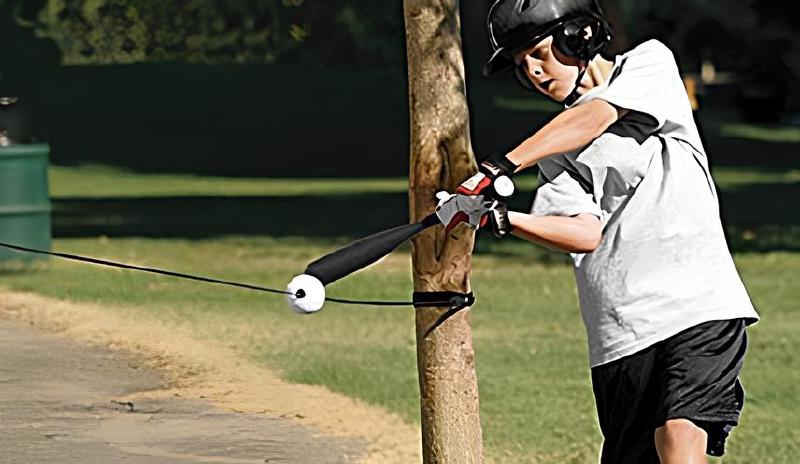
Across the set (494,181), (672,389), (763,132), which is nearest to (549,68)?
(494,181)

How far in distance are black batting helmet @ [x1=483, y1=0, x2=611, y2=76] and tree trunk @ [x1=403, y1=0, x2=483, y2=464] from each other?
96.7 inches

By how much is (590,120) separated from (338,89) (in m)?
43.0

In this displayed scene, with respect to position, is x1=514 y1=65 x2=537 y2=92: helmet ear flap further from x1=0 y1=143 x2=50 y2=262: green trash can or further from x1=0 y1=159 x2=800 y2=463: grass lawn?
x1=0 y1=143 x2=50 y2=262: green trash can

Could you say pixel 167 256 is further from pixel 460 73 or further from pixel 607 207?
pixel 607 207

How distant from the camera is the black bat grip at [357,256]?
4.83 meters

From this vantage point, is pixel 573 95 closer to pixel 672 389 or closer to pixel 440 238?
pixel 672 389

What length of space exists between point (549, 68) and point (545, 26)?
0.14 metres

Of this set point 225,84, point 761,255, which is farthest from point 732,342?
point 225,84

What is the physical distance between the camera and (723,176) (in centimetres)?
3556

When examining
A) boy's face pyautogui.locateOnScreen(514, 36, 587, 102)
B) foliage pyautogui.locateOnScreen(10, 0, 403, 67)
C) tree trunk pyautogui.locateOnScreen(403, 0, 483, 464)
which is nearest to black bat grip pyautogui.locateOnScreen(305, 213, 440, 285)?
boy's face pyautogui.locateOnScreen(514, 36, 587, 102)

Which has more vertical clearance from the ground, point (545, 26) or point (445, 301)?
point (545, 26)

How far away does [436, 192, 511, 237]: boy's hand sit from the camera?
472 centimetres

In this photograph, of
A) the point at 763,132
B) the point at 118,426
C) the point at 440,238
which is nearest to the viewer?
the point at 440,238

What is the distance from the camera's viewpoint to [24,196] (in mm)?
→ 16562
